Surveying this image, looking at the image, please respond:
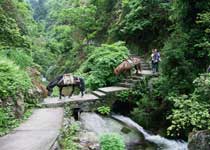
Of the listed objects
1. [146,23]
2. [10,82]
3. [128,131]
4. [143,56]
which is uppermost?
[146,23]

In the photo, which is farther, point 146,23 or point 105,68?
point 146,23

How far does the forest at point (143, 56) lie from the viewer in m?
9.25

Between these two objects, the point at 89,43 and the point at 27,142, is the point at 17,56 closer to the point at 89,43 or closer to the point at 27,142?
the point at 27,142

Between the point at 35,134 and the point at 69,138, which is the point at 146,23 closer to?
the point at 69,138

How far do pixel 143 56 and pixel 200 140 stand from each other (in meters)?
11.7

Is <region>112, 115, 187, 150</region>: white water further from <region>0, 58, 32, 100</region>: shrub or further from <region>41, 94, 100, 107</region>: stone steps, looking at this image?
<region>0, 58, 32, 100</region>: shrub

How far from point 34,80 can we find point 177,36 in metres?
6.31

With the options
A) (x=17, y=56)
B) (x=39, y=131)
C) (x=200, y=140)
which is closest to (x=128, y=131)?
(x=200, y=140)

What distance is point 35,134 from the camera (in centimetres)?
795

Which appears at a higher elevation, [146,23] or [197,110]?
[146,23]

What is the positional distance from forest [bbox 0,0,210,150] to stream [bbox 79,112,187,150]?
373 millimetres

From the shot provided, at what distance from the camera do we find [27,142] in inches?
285

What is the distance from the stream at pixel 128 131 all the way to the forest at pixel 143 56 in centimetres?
37

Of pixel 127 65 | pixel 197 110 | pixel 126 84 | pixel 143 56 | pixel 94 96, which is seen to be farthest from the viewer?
pixel 143 56
